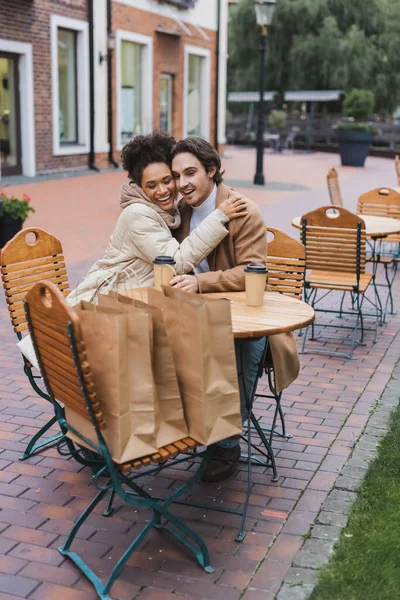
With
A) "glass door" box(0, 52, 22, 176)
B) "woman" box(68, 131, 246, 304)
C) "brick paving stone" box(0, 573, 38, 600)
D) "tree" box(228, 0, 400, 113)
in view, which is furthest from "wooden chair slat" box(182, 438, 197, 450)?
"tree" box(228, 0, 400, 113)

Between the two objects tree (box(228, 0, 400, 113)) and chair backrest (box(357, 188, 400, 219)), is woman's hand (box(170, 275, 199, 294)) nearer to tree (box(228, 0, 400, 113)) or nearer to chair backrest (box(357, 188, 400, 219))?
chair backrest (box(357, 188, 400, 219))

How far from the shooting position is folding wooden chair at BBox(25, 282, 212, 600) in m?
2.61

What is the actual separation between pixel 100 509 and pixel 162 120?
1982cm

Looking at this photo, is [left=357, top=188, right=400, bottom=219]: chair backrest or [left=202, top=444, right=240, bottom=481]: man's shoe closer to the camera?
[left=202, top=444, right=240, bottom=481]: man's shoe

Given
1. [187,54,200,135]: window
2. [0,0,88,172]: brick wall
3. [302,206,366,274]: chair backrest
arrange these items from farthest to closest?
[187,54,200,135]: window
[0,0,88,172]: brick wall
[302,206,366,274]: chair backrest

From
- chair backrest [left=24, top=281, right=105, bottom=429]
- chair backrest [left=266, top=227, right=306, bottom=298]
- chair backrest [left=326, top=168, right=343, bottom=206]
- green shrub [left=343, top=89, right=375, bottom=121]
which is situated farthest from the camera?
green shrub [left=343, top=89, right=375, bottom=121]

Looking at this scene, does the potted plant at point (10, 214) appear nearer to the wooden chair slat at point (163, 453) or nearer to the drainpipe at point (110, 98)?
the wooden chair slat at point (163, 453)

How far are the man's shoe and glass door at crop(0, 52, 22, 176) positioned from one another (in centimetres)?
1333

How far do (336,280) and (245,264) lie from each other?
2.48 metres

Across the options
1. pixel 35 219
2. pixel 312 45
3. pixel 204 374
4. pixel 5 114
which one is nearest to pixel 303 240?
pixel 204 374

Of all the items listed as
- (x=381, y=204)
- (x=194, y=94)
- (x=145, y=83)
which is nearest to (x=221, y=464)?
(x=381, y=204)

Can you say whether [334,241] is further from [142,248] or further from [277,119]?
[277,119]

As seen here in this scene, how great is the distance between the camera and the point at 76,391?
2.76 metres

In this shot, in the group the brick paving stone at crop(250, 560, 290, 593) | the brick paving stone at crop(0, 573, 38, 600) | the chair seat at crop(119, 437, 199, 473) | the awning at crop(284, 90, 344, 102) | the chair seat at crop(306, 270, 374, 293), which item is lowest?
the brick paving stone at crop(250, 560, 290, 593)
